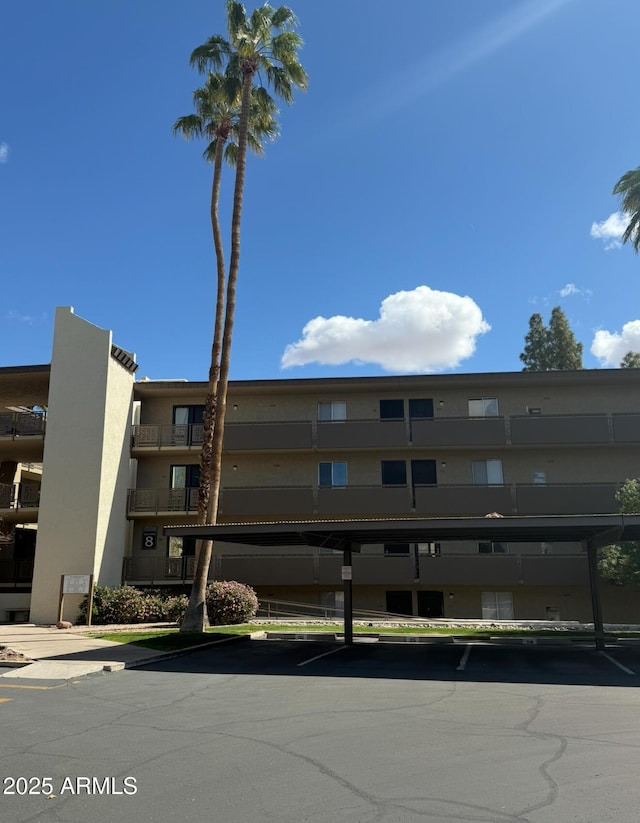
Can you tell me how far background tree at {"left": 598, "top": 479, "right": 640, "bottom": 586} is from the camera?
23297 mm

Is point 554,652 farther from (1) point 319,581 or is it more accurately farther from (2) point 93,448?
(2) point 93,448

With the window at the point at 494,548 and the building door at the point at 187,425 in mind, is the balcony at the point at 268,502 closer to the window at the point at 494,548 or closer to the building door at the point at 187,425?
the building door at the point at 187,425

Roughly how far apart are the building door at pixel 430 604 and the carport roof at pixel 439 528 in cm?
965

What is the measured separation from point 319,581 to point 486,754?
2128 centimetres

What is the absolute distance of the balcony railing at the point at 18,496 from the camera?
91.1 feet

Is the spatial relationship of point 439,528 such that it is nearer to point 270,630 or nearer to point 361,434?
point 270,630

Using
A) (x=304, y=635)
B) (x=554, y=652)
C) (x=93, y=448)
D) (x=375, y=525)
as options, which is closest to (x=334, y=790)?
(x=375, y=525)

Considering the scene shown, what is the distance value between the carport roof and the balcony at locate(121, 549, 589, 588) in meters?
7.64

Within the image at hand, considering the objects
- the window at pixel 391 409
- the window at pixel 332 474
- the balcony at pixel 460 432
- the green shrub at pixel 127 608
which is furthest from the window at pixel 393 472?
the green shrub at pixel 127 608

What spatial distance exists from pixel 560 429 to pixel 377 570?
30.6ft

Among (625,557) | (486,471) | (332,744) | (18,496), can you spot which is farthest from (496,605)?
(332,744)

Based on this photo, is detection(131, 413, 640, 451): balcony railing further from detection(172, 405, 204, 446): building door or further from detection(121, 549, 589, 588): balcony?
detection(121, 549, 589, 588): balcony

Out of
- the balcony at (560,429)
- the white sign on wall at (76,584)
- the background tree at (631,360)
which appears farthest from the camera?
the background tree at (631,360)

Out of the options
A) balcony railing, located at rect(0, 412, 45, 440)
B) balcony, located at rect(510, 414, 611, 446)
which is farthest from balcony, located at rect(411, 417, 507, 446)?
balcony railing, located at rect(0, 412, 45, 440)
